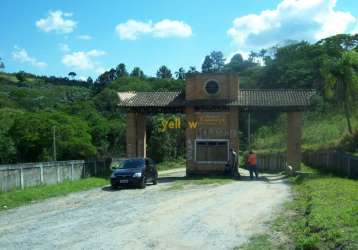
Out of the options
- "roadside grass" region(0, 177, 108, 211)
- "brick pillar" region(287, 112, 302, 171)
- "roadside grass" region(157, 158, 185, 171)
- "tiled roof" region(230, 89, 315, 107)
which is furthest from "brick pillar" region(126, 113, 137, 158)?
"roadside grass" region(157, 158, 185, 171)

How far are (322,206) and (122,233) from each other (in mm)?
5942

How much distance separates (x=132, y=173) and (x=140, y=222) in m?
13.6

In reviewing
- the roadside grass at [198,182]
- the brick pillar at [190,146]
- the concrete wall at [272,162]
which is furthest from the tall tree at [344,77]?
the roadside grass at [198,182]

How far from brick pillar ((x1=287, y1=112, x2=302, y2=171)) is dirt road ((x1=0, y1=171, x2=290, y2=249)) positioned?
18.5m

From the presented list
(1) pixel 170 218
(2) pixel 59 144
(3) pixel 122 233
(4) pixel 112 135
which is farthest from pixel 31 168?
(4) pixel 112 135

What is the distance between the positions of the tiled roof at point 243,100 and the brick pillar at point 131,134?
5.08 ft

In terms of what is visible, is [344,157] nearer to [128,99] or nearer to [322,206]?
[322,206]

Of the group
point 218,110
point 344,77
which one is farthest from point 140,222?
point 344,77

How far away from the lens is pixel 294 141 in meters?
40.8

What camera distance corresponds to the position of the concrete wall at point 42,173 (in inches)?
933

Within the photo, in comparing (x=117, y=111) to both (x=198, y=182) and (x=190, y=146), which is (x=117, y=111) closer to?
(x=190, y=146)

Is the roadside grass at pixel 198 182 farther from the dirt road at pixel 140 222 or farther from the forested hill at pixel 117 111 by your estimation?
the forested hill at pixel 117 111

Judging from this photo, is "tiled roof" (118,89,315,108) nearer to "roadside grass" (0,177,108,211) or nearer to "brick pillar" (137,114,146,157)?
"brick pillar" (137,114,146,157)

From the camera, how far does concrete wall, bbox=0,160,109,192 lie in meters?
23.7
